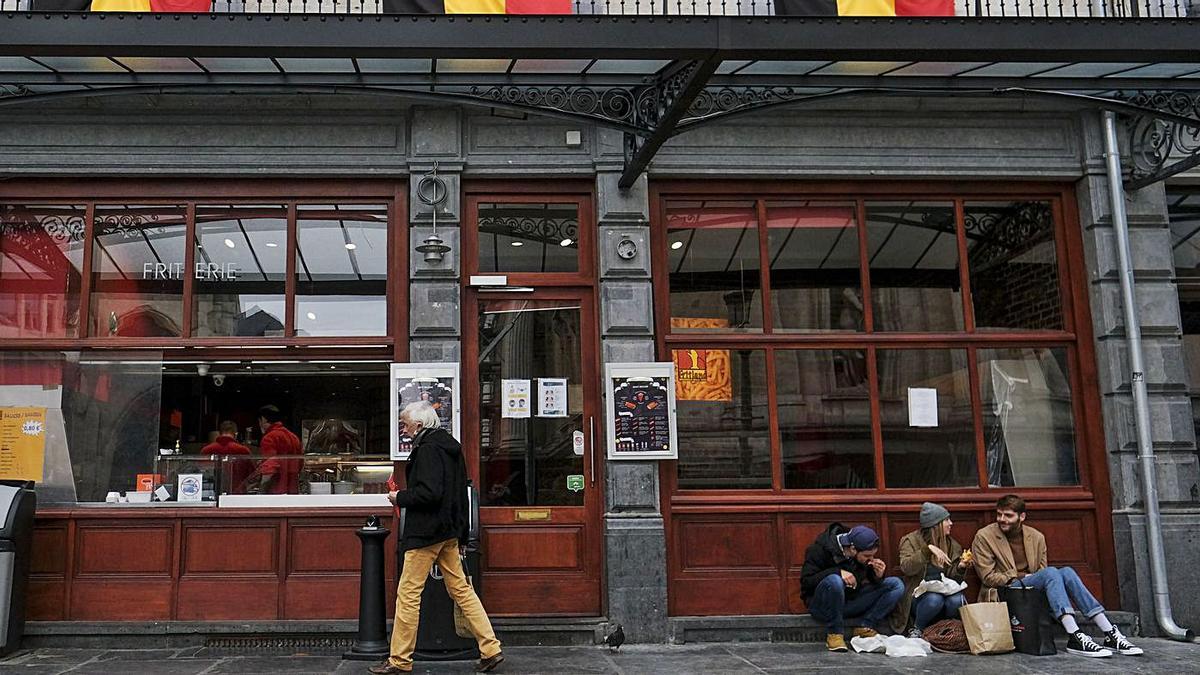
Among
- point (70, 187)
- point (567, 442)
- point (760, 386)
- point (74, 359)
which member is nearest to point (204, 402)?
point (74, 359)

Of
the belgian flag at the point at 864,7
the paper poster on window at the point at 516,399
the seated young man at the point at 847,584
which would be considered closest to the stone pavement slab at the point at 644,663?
the seated young man at the point at 847,584

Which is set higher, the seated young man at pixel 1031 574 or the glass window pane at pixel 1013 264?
the glass window pane at pixel 1013 264

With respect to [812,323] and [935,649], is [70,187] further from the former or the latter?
[935,649]

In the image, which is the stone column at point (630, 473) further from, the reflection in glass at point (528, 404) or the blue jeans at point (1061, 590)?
the blue jeans at point (1061, 590)

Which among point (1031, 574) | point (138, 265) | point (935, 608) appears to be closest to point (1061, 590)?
point (1031, 574)

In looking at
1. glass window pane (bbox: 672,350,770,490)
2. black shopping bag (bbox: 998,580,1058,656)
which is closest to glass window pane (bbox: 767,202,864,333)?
glass window pane (bbox: 672,350,770,490)

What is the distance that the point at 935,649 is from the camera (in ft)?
27.5

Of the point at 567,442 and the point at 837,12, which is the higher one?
the point at 837,12

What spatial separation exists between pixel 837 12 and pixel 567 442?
440 cm

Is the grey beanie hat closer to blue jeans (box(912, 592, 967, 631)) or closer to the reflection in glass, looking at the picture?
blue jeans (box(912, 592, 967, 631))

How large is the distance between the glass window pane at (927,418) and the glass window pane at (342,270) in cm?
485

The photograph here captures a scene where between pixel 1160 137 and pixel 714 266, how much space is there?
444cm

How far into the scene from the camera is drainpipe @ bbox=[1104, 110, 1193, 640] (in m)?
8.90

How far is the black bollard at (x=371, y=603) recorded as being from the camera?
7.95 metres
